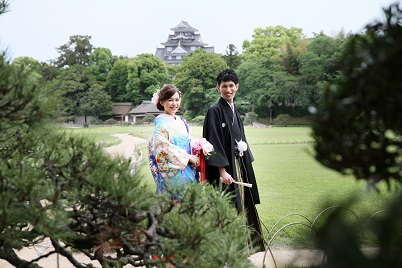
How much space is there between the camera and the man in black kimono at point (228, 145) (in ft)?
10.6

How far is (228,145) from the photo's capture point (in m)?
3.35

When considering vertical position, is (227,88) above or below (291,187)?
above

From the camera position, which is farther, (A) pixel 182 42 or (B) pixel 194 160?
(A) pixel 182 42

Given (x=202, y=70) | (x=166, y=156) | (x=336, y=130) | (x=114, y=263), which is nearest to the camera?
(x=336, y=130)

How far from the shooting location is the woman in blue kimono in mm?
2971

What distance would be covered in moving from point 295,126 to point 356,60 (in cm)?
3121

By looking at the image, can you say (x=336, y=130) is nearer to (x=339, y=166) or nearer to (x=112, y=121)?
(x=339, y=166)

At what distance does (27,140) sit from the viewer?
1.30 metres

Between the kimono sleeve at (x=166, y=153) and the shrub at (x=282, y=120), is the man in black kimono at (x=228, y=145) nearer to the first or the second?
the kimono sleeve at (x=166, y=153)

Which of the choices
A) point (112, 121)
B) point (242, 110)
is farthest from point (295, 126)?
Answer: point (112, 121)

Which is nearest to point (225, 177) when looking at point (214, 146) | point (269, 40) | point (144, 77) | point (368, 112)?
point (214, 146)

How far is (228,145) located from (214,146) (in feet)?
0.41

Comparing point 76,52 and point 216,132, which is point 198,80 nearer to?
point 76,52

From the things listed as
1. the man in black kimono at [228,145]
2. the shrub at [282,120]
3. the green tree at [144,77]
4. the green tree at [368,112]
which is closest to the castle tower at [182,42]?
the green tree at [144,77]
